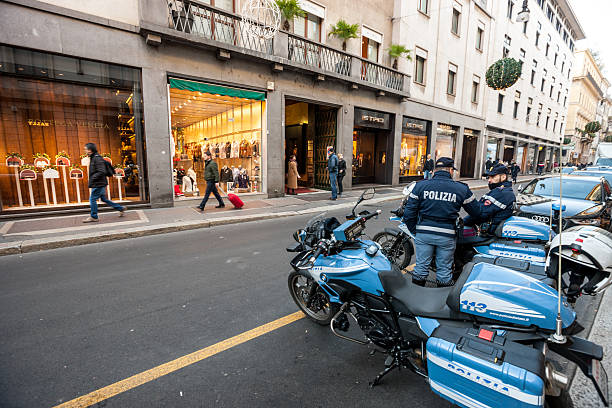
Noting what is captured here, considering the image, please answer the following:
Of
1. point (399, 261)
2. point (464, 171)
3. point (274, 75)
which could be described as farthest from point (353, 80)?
point (464, 171)

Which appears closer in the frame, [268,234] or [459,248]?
[459,248]

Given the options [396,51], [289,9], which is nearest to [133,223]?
[289,9]

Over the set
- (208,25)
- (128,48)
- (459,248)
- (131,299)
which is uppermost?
(208,25)

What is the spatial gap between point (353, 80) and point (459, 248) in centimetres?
1210

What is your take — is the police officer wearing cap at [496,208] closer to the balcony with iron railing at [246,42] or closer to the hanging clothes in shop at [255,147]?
the balcony with iron railing at [246,42]

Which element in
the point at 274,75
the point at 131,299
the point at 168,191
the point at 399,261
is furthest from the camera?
the point at 274,75

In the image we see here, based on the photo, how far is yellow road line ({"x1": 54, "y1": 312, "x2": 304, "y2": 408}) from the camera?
2328 mm

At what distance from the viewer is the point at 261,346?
9.77ft

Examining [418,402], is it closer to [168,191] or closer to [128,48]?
[168,191]

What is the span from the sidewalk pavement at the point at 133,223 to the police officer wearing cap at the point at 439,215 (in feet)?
19.6

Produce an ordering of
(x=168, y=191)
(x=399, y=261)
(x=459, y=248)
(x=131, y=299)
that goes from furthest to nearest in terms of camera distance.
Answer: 1. (x=168, y=191)
2. (x=399, y=261)
3. (x=459, y=248)
4. (x=131, y=299)

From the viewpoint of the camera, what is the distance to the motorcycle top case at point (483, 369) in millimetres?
1589

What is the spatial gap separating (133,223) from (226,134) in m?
7.40

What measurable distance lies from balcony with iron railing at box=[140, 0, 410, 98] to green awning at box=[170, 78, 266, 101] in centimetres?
124
